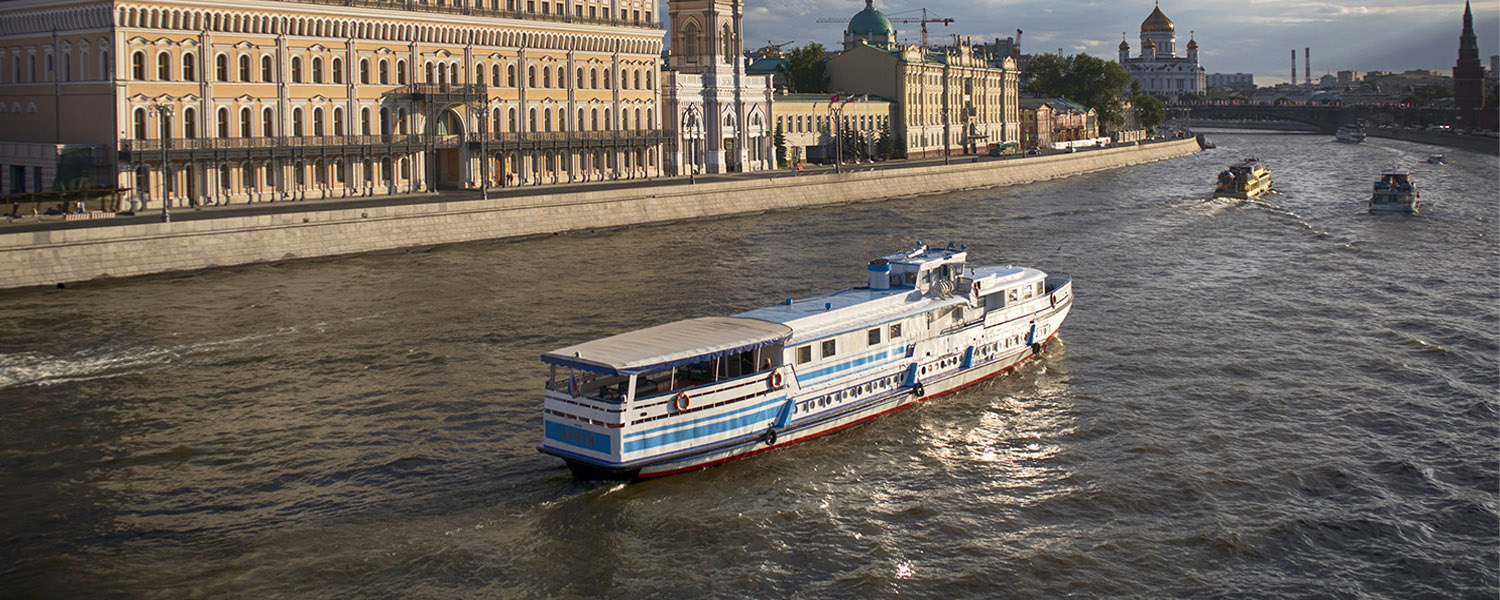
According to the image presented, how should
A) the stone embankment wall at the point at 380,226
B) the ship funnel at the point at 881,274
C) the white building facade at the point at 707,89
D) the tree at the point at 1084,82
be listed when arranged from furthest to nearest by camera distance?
the tree at the point at 1084,82, the white building facade at the point at 707,89, the stone embankment wall at the point at 380,226, the ship funnel at the point at 881,274

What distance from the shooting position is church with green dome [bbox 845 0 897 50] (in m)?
142

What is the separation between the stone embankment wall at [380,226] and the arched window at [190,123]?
10.2 metres

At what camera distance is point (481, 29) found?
78562mm

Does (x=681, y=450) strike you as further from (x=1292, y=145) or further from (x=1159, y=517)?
(x=1292, y=145)

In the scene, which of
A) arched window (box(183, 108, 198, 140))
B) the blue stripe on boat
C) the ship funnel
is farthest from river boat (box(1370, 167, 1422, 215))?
arched window (box(183, 108, 198, 140))

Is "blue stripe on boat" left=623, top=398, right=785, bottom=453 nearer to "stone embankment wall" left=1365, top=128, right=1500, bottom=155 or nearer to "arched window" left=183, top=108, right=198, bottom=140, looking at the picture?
"arched window" left=183, top=108, right=198, bottom=140

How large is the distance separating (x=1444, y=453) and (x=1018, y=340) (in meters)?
10.8

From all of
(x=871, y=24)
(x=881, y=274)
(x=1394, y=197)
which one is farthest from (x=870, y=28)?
(x=881, y=274)

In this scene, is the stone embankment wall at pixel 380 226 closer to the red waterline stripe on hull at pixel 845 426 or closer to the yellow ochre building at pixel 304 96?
the yellow ochre building at pixel 304 96

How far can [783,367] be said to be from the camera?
28125mm

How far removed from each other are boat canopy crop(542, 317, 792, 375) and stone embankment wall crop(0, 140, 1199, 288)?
29104 mm

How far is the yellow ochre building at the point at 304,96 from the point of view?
200 feet

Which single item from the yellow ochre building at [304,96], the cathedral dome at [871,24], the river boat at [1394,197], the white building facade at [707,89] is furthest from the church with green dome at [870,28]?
the river boat at [1394,197]

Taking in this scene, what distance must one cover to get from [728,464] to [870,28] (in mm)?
120102
